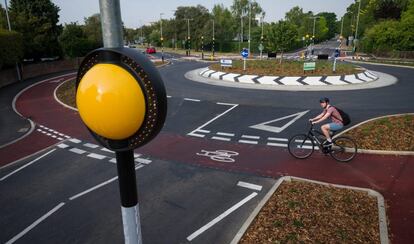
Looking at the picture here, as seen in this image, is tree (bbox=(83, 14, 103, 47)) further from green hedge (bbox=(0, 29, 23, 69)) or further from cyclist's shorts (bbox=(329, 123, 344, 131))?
cyclist's shorts (bbox=(329, 123, 344, 131))

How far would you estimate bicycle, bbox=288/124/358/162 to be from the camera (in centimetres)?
1027

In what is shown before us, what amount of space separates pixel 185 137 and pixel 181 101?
6892 millimetres

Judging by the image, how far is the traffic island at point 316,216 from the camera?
613 cm

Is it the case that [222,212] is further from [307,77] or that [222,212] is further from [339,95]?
[307,77]

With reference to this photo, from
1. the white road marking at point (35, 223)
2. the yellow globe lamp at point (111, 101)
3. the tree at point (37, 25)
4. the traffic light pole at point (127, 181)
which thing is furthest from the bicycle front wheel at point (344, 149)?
the tree at point (37, 25)

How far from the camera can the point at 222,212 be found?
24.3 feet

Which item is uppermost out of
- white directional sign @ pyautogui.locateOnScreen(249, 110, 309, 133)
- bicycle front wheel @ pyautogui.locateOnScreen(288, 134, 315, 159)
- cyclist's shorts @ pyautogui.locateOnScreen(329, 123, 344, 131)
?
cyclist's shorts @ pyautogui.locateOnScreen(329, 123, 344, 131)

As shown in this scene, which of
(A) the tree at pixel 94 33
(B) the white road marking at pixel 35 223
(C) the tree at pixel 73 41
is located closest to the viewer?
(B) the white road marking at pixel 35 223

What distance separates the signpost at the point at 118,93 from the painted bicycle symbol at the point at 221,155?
26.2 ft

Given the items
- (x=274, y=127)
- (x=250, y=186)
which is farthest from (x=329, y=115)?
(x=274, y=127)

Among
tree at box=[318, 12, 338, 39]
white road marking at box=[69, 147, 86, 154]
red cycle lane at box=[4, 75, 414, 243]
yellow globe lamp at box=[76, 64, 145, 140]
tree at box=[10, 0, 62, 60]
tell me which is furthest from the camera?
tree at box=[318, 12, 338, 39]

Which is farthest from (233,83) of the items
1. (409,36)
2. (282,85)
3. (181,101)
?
(409,36)

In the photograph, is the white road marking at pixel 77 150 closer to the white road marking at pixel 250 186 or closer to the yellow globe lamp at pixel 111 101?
the white road marking at pixel 250 186

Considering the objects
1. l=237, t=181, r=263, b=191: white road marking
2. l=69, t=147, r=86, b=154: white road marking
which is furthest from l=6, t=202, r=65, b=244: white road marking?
l=237, t=181, r=263, b=191: white road marking
